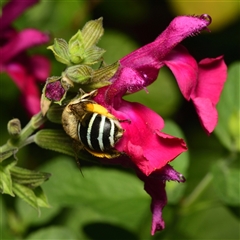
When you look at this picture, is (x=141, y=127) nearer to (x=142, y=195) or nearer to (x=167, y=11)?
(x=142, y=195)

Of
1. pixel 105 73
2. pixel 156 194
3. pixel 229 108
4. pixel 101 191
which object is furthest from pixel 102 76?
pixel 229 108

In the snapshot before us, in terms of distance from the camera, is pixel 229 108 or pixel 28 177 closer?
pixel 28 177

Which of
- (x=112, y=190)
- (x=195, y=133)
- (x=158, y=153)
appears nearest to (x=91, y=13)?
(x=195, y=133)

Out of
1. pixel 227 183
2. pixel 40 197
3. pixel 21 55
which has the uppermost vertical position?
pixel 21 55

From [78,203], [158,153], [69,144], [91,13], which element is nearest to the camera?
[158,153]

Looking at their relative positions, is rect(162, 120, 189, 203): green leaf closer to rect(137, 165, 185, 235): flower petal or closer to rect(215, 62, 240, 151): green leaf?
rect(215, 62, 240, 151): green leaf

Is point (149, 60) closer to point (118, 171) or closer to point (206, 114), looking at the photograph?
point (206, 114)

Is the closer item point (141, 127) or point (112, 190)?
point (141, 127)
